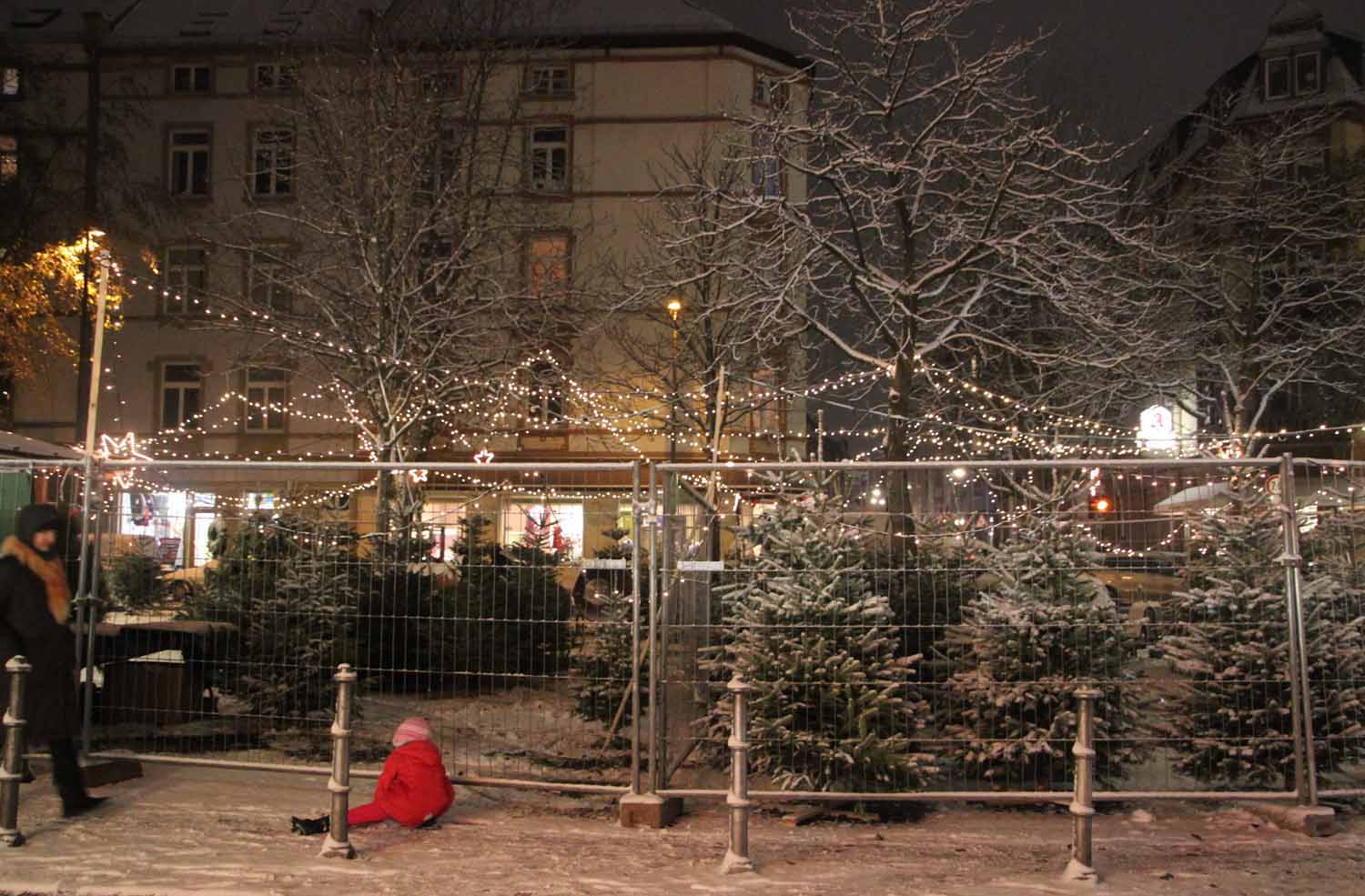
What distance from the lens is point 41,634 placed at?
6.97m

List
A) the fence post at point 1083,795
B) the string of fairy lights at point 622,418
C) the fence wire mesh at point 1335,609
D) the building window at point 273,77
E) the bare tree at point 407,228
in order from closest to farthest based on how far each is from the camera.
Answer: the fence post at point 1083,795 → the fence wire mesh at point 1335,609 → the string of fairy lights at point 622,418 → the bare tree at point 407,228 → the building window at point 273,77

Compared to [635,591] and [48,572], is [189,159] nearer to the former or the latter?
[48,572]

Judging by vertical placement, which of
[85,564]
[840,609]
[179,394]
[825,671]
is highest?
[179,394]

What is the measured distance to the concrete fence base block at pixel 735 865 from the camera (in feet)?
20.6

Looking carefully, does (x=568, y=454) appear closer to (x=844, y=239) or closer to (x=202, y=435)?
(x=202, y=435)

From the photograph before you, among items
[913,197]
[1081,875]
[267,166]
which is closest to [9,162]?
[267,166]

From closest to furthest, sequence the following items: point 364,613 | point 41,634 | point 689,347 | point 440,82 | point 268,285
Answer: point 41,634
point 364,613
point 440,82
point 689,347
point 268,285

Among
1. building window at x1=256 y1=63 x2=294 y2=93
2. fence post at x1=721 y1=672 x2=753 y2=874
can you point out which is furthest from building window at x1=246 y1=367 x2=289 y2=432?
fence post at x1=721 y1=672 x2=753 y2=874

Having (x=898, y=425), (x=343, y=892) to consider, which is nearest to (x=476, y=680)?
(x=343, y=892)

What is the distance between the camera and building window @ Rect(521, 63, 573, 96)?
101ft

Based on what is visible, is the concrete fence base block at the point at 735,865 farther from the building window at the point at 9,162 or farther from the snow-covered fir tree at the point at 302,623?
the building window at the point at 9,162

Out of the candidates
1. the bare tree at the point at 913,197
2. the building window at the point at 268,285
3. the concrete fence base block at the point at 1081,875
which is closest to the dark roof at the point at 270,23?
the building window at the point at 268,285

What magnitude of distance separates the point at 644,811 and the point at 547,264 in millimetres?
22376

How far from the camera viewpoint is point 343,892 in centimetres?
594
